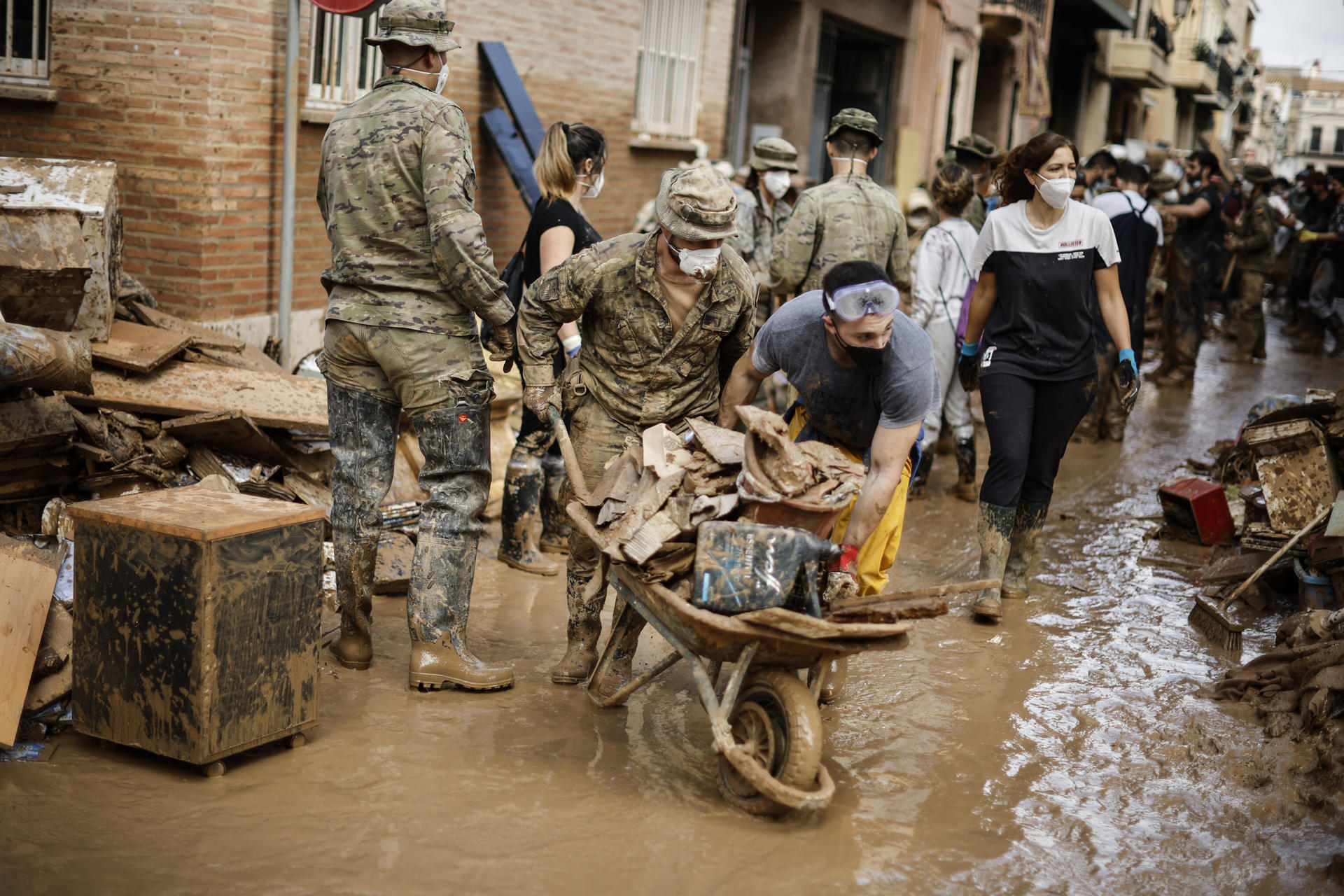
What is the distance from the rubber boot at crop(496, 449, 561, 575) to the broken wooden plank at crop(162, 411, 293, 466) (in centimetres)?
108

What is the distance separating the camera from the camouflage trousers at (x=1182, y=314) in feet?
38.9

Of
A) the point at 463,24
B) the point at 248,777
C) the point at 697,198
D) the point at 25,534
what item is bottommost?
the point at 248,777

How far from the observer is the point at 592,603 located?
4.44 metres

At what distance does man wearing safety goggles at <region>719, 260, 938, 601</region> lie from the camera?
3809mm

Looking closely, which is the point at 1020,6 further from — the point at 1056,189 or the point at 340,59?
the point at 1056,189

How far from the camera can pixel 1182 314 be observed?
1246cm

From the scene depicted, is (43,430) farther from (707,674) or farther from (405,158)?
(707,674)

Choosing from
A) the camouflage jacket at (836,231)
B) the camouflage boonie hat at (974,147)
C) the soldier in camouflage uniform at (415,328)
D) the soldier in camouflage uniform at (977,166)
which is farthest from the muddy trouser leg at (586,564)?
the camouflage boonie hat at (974,147)

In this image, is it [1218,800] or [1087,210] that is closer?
[1218,800]

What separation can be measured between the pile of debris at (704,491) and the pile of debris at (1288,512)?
299 cm

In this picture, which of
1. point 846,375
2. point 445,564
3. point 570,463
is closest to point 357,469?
point 445,564

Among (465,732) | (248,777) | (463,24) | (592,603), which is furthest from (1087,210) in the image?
(463,24)

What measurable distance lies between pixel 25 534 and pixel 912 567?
14.0 ft

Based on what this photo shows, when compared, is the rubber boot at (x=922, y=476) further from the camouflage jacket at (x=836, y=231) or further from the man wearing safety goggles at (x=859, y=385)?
the man wearing safety goggles at (x=859, y=385)
